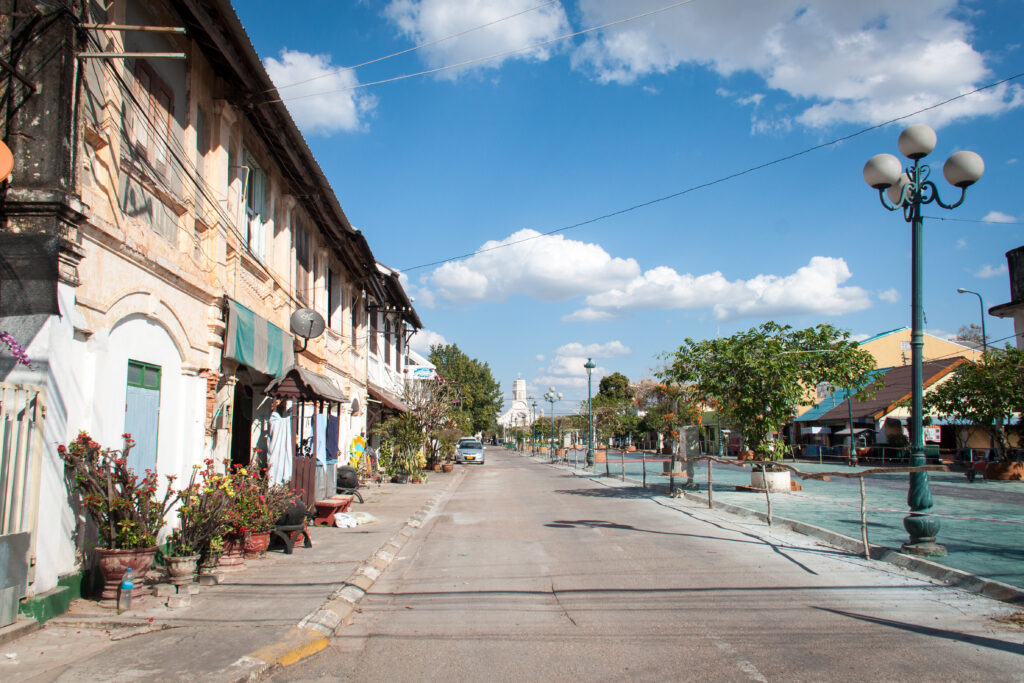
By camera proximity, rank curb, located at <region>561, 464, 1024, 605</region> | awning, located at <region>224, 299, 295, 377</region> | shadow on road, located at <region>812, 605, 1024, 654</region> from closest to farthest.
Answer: shadow on road, located at <region>812, 605, 1024, 654</region> → curb, located at <region>561, 464, 1024, 605</region> → awning, located at <region>224, 299, 295, 377</region>

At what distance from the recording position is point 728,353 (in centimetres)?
1942

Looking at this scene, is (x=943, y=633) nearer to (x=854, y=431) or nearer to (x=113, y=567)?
(x=113, y=567)

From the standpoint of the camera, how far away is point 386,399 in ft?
96.3

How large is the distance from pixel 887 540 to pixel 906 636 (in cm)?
566

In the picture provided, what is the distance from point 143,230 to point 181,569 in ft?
13.1

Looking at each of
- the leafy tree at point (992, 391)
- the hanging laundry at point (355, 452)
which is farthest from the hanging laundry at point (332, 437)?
the leafy tree at point (992, 391)

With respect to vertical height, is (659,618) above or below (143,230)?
below

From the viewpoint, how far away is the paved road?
17.5 ft

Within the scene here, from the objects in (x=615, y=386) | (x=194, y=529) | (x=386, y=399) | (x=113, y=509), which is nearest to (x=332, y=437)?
(x=386, y=399)

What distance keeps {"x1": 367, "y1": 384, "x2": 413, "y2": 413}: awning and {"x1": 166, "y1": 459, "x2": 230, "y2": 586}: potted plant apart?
62.0ft

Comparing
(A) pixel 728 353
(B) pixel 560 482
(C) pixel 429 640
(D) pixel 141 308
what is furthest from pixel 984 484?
(D) pixel 141 308

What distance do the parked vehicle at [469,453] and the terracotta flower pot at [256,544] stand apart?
4079cm

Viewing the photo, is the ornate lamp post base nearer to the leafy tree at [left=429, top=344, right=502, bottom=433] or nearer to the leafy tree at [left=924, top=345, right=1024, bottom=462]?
the leafy tree at [left=924, top=345, right=1024, bottom=462]

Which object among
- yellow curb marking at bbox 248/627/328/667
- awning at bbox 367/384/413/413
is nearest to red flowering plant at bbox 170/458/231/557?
yellow curb marking at bbox 248/627/328/667
